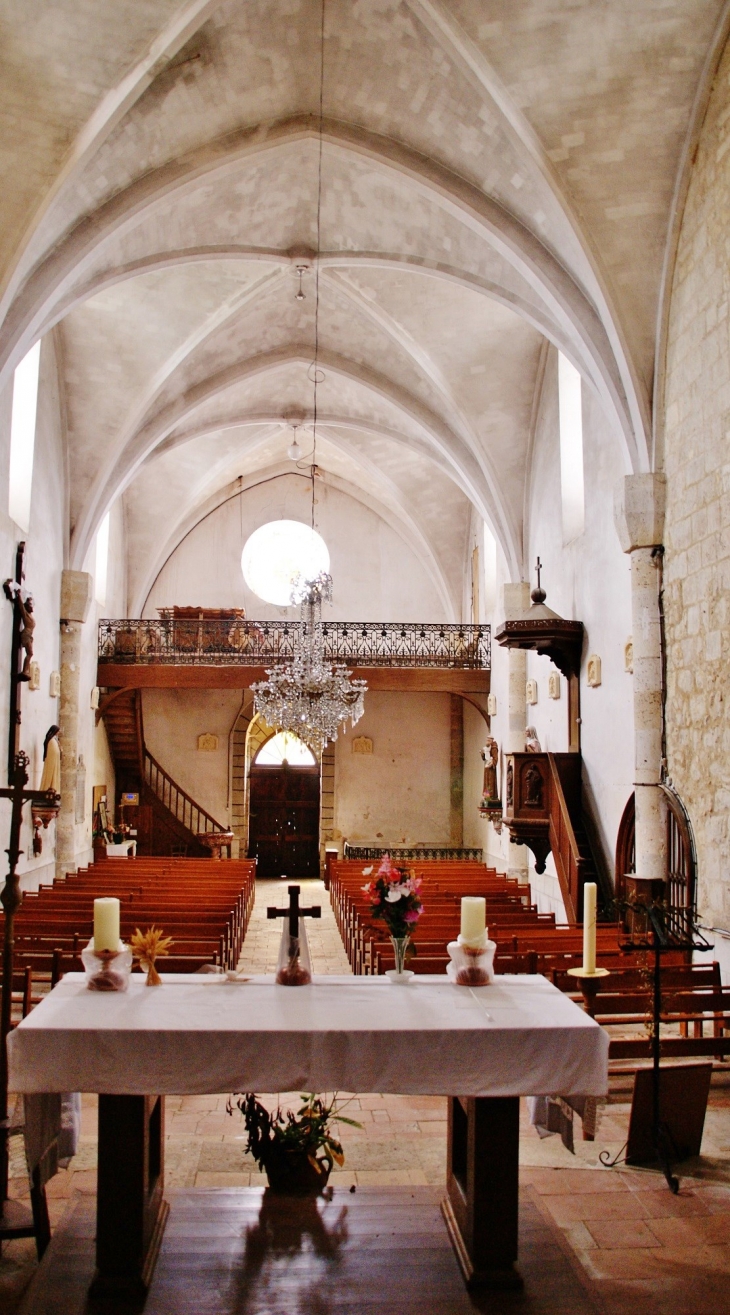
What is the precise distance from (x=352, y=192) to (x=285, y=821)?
43.8ft

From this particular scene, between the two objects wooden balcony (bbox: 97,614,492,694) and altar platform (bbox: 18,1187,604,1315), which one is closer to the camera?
altar platform (bbox: 18,1187,604,1315)

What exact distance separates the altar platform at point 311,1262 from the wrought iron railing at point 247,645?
1351 cm

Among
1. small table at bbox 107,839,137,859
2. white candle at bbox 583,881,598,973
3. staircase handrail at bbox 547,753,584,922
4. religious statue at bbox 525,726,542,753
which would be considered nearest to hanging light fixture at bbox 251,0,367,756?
staircase handrail at bbox 547,753,584,922

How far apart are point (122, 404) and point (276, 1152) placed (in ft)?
40.7

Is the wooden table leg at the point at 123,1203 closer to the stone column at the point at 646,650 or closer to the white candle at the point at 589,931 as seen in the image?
the white candle at the point at 589,931

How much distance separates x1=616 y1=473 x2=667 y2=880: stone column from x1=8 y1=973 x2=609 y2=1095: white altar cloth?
6.15 m

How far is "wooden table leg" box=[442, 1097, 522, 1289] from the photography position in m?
3.39

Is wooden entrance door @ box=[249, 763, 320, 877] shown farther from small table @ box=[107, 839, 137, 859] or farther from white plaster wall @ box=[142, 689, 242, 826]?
small table @ box=[107, 839, 137, 859]

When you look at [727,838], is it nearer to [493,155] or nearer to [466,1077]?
[466,1077]

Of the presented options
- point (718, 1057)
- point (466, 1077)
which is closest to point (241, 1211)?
point (466, 1077)

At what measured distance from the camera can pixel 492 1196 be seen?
11.2 ft

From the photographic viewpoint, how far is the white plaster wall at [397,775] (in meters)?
20.6

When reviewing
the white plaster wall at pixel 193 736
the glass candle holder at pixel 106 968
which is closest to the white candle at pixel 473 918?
the glass candle holder at pixel 106 968

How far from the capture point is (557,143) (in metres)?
8.93
